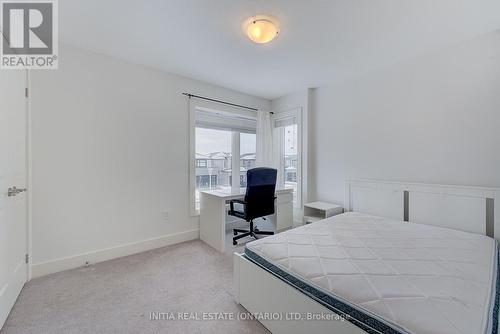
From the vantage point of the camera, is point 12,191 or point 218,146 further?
point 218,146

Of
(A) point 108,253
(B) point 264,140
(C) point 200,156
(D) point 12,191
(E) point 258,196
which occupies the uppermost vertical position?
(B) point 264,140

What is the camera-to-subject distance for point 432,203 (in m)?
2.34

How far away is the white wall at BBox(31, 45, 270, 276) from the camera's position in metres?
2.18

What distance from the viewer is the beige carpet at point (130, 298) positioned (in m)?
1.51

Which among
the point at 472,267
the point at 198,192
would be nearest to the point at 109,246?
the point at 198,192

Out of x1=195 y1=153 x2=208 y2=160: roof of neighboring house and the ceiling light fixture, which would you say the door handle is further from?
the ceiling light fixture

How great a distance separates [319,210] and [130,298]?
8.58ft

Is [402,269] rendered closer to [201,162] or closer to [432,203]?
[432,203]

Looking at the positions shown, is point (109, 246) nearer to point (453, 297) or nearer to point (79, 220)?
point (79, 220)

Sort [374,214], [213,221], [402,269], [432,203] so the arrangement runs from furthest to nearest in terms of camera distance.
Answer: [213,221] < [374,214] < [432,203] < [402,269]

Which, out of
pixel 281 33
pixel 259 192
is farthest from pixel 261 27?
pixel 259 192

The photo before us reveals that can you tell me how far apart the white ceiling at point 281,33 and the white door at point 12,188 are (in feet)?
2.52

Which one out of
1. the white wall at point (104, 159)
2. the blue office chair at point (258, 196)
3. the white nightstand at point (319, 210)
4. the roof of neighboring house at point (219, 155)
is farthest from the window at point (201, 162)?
the white nightstand at point (319, 210)

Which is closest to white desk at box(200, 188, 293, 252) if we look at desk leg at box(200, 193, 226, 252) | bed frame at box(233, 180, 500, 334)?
desk leg at box(200, 193, 226, 252)
